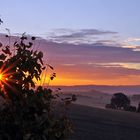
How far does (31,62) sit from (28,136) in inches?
48.1

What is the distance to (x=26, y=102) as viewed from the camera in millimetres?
7781

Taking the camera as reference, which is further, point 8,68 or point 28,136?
point 8,68

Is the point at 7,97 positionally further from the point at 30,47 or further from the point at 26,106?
the point at 30,47

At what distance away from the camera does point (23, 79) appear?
26.3ft

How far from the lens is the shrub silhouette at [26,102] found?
763cm

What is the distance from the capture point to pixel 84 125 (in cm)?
2889

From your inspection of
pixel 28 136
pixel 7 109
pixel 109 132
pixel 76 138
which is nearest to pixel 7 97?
pixel 7 109

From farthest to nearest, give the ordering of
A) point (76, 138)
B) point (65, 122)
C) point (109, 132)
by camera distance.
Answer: point (109, 132) < point (76, 138) < point (65, 122)

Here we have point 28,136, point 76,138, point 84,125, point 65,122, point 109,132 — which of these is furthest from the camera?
point 84,125

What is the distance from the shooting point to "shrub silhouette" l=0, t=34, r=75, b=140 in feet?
25.0

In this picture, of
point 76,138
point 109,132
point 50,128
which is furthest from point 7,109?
point 109,132

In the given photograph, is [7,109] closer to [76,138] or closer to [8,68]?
[8,68]

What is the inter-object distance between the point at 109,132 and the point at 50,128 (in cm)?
1971

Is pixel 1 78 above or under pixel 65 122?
above
